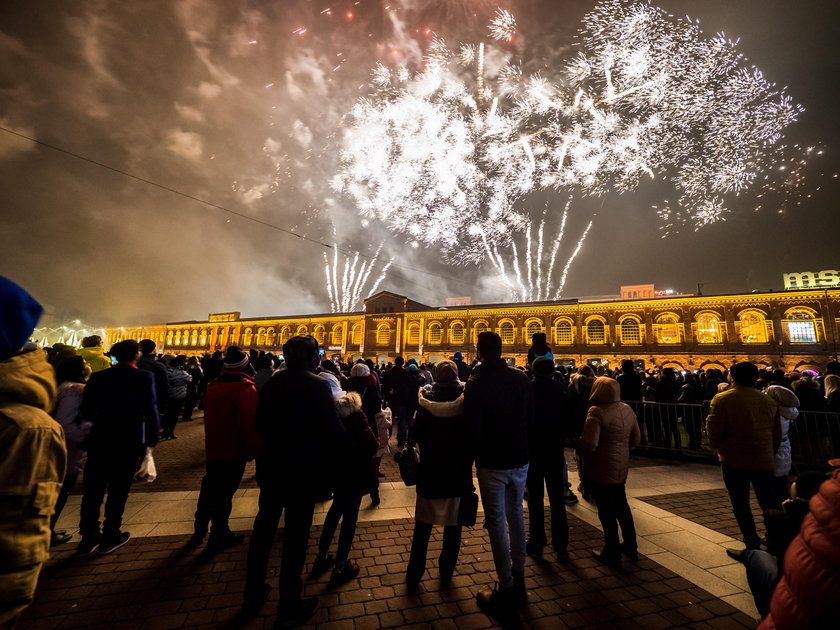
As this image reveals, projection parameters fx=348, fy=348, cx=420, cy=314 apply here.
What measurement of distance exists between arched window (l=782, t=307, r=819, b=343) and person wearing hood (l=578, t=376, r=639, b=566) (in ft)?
128

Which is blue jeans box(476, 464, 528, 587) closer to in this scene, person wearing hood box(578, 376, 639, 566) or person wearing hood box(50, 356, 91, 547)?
person wearing hood box(578, 376, 639, 566)

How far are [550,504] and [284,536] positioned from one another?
9.75 ft

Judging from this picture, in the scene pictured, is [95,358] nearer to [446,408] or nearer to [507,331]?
[446,408]

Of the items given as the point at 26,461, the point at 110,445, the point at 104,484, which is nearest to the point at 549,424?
the point at 26,461

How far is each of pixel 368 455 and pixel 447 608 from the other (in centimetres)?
142

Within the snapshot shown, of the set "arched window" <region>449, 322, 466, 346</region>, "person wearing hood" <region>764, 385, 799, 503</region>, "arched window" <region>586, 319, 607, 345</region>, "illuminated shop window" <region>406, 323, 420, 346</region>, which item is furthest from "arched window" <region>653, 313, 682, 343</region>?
"person wearing hood" <region>764, 385, 799, 503</region>

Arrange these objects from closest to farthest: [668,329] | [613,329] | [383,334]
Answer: [668,329] → [613,329] → [383,334]

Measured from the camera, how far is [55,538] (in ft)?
12.4

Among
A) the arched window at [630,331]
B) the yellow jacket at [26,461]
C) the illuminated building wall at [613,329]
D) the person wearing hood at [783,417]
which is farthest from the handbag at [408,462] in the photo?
the arched window at [630,331]

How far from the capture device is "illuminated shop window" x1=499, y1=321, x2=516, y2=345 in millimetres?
40219

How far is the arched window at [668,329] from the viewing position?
33719 mm

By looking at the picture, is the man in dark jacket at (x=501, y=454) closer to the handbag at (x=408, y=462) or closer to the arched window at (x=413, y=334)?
the handbag at (x=408, y=462)

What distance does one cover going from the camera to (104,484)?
3.87m

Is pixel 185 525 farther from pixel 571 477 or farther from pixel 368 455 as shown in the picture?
pixel 571 477
